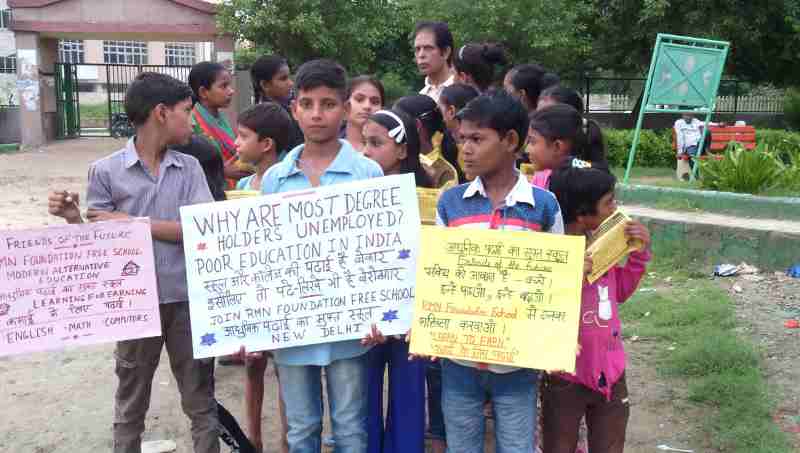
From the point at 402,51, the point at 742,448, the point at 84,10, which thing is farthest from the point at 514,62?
the point at 742,448

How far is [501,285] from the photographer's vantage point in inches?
Result: 97.7

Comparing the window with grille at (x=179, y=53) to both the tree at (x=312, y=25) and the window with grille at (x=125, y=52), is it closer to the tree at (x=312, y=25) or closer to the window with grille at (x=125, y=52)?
the window with grille at (x=125, y=52)

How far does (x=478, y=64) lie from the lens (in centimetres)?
495

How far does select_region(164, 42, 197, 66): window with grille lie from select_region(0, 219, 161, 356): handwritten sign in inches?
1775

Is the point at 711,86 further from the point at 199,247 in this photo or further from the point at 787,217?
the point at 199,247

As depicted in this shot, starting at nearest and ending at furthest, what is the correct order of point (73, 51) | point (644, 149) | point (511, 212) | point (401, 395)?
point (511, 212) → point (401, 395) → point (644, 149) → point (73, 51)

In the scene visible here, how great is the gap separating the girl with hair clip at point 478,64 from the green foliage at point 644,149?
1156 cm

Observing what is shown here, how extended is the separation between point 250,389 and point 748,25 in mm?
17623

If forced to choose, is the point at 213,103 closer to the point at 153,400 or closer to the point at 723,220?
the point at 153,400

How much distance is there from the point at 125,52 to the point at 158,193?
46689 millimetres

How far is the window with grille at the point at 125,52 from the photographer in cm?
Answer: 4559

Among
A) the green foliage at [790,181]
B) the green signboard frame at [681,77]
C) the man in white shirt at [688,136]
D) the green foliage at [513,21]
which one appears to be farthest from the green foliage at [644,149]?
the green foliage at [790,181]

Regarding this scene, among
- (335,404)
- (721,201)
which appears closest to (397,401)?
(335,404)

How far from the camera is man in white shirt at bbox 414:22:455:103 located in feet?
16.2
